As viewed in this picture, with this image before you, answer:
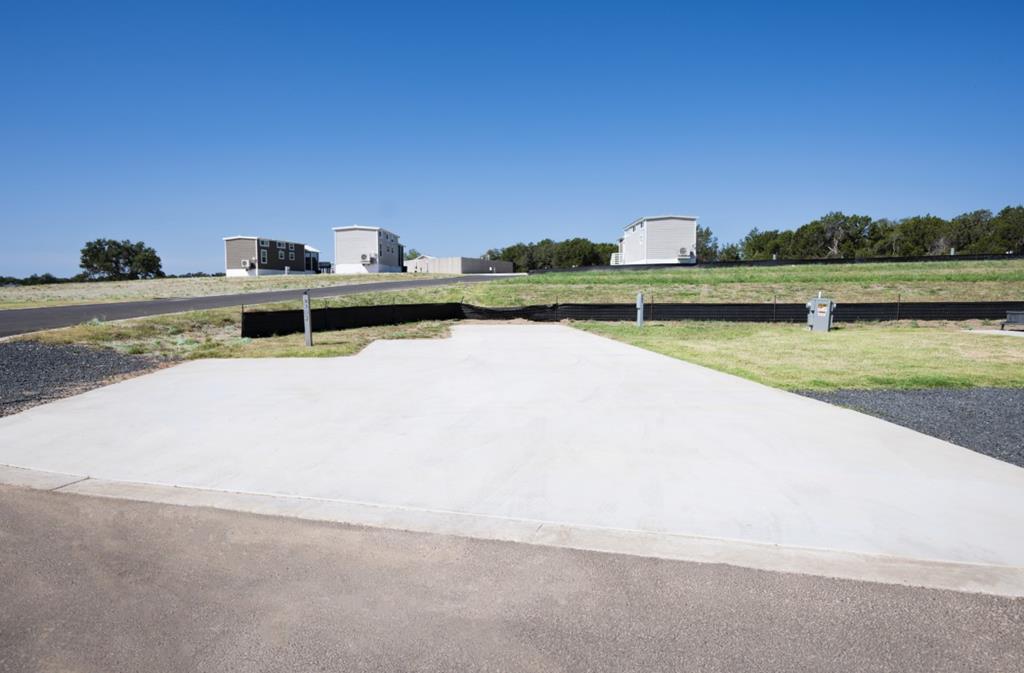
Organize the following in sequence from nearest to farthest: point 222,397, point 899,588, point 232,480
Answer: point 899,588 → point 232,480 → point 222,397

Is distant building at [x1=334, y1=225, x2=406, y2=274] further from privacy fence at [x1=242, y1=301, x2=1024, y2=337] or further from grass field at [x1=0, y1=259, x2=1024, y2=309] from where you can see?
privacy fence at [x1=242, y1=301, x2=1024, y2=337]

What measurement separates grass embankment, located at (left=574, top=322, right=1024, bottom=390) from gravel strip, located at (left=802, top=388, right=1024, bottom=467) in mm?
559

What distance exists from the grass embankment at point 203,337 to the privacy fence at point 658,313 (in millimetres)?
854

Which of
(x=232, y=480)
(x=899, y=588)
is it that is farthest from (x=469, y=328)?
(x=899, y=588)

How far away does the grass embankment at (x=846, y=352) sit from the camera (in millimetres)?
9406

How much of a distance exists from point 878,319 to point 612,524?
22.3m

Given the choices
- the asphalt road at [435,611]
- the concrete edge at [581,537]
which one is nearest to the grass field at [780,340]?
the concrete edge at [581,537]

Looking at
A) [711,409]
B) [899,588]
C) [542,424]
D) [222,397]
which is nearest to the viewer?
[899,588]

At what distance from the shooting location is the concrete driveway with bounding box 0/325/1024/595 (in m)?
3.48

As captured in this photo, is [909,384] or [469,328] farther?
[469,328]

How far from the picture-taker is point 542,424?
6277mm

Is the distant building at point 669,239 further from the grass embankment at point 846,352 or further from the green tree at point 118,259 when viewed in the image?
the green tree at point 118,259

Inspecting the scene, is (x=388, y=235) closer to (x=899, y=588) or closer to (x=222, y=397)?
(x=222, y=397)

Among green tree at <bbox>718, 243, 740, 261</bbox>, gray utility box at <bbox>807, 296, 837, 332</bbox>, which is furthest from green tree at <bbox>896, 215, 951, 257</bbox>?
gray utility box at <bbox>807, 296, 837, 332</bbox>
